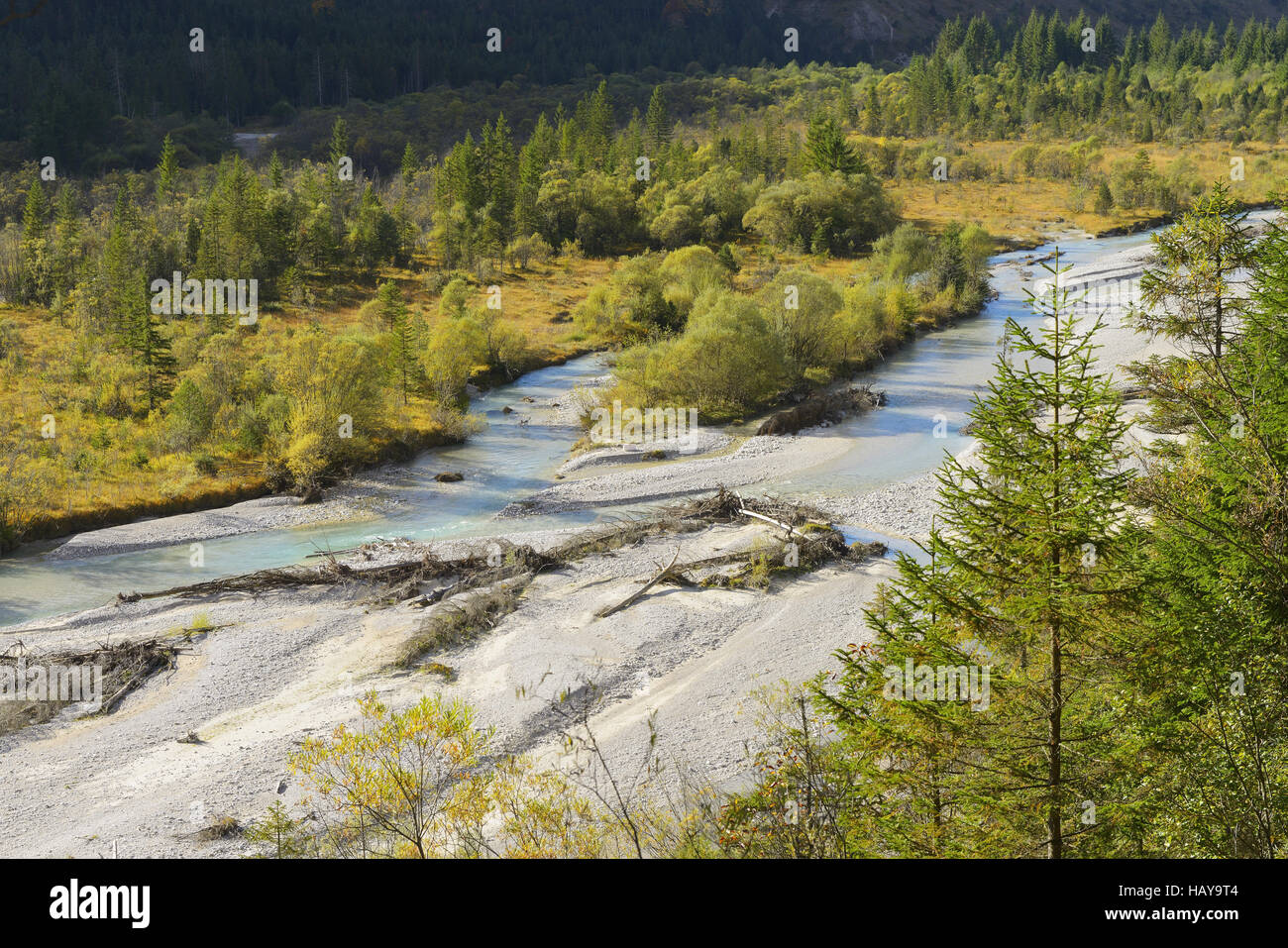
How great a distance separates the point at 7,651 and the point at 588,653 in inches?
458

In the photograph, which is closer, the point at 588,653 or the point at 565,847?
the point at 565,847

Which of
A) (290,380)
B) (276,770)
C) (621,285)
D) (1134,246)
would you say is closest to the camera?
(276,770)

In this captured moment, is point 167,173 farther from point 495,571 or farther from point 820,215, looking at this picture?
point 495,571

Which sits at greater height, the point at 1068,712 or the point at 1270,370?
the point at 1270,370

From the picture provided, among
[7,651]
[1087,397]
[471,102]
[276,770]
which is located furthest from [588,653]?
[471,102]

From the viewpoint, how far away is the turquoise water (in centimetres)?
2597

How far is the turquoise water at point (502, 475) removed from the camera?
85.2 feet

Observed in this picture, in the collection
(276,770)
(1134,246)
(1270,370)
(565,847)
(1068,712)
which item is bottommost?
(276,770)

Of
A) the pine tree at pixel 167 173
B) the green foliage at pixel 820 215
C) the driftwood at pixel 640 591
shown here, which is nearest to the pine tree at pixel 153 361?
the driftwood at pixel 640 591

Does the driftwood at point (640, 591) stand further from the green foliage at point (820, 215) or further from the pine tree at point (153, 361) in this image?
the green foliage at point (820, 215)

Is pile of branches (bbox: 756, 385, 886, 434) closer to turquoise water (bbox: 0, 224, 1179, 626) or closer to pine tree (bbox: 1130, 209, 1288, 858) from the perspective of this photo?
turquoise water (bbox: 0, 224, 1179, 626)
